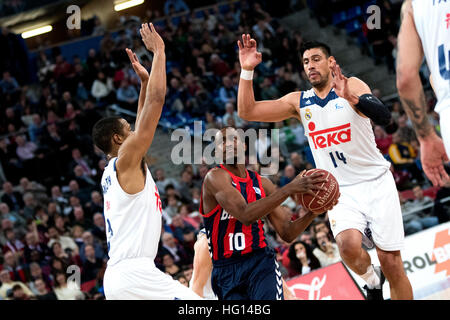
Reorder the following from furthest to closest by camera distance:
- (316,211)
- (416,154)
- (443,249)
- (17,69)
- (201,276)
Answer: (17,69), (416,154), (443,249), (201,276), (316,211)

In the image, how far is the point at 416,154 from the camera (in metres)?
10.5

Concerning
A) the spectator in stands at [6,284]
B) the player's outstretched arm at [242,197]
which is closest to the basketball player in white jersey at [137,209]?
the player's outstretched arm at [242,197]

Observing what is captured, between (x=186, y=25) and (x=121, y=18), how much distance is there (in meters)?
2.07

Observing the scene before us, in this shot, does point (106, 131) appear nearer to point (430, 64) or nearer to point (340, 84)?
point (340, 84)

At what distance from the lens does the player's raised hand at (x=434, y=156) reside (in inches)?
118

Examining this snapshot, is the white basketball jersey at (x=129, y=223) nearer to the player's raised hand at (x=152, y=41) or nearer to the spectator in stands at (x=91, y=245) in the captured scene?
the player's raised hand at (x=152, y=41)

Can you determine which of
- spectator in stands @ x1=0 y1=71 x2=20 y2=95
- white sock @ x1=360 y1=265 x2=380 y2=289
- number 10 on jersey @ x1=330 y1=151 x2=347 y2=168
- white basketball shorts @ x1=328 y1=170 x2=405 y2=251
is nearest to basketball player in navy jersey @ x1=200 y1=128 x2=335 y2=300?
white basketball shorts @ x1=328 y1=170 x2=405 y2=251

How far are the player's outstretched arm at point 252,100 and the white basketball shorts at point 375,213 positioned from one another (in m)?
0.96

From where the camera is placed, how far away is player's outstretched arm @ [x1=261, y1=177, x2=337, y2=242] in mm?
4500

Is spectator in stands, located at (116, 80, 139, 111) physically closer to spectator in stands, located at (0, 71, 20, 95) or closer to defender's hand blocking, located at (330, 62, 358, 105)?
spectator in stands, located at (0, 71, 20, 95)

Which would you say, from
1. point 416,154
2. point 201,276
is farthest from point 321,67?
point 416,154

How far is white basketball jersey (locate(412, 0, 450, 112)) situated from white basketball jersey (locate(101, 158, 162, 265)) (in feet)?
7.06

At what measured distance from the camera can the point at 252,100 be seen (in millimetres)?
5262
